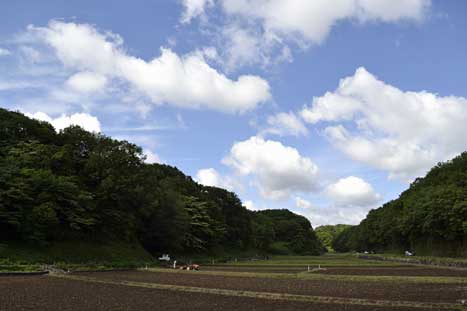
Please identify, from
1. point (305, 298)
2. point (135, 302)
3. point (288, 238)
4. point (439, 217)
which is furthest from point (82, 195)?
point (288, 238)

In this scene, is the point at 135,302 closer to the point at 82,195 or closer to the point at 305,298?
the point at 305,298

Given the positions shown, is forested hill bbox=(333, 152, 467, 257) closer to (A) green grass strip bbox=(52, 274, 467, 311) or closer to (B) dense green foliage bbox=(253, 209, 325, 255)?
(B) dense green foliage bbox=(253, 209, 325, 255)

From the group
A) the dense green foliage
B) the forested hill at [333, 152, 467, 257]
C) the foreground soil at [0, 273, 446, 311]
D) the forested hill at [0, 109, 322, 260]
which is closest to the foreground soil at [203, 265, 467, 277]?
the forested hill at [0, 109, 322, 260]

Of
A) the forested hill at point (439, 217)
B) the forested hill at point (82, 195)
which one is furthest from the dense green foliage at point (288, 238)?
the forested hill at point (82, 195)

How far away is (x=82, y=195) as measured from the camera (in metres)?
53.2

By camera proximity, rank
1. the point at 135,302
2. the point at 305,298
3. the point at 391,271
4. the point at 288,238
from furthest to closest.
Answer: the point at 288,238, the point at 391,271, the point at 305,298, the point at 135,302

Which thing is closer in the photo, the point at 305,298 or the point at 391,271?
the point at 305,298

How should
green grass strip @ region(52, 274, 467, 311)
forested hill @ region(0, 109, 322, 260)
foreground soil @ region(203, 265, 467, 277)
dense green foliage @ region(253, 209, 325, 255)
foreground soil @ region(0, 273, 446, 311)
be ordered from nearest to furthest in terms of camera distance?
1. foreground soil @ region(0, 273, 446, 311)
2. green grass strip @ region(52, 274, 467, 311)
3. foreground soil @ region(203, 265, 467, 277)
4. forested hill @ region(0, 109, 322, 260)
5. dense green foliage @ region(253, 209, 325, 255)

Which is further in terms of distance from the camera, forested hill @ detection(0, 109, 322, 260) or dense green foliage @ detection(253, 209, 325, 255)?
dense green foliage @ detection(253, 209, 325, 255)

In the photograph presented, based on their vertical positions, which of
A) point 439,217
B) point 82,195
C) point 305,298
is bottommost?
point 305,298

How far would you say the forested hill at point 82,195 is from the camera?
155 ft

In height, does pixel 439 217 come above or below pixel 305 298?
above

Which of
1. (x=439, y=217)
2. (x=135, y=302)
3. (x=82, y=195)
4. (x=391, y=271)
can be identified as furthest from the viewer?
(x=439, y=217)

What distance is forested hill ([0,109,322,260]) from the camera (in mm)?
47375
